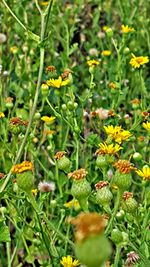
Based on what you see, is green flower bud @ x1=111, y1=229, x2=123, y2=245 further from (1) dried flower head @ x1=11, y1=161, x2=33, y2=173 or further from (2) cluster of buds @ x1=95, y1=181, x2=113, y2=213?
(1) dried flower head @ x1=11, y1=161, x2=33, y2=173

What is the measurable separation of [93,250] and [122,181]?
48cm

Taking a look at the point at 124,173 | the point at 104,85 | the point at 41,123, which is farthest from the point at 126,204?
the point at 104,85

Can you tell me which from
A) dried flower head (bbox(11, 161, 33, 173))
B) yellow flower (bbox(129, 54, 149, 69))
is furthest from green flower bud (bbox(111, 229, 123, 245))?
yellow flower (bbox(129, 54, 149, 69))

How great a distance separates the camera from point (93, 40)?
2.66 m

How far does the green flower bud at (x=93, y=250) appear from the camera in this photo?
438mm

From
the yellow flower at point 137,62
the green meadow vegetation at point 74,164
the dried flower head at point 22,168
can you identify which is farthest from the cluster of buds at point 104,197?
the yellow flower at point 137,62

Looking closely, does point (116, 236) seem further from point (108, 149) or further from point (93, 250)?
point (93, 250)

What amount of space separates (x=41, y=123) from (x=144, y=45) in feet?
2.73

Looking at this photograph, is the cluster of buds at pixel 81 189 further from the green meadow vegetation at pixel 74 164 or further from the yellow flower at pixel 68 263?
the yellow flower at pixel 68 263

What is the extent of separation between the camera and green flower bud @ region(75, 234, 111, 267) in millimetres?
438

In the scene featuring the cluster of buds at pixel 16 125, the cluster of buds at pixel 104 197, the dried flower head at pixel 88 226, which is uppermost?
the dried flower head at pixel 88 226

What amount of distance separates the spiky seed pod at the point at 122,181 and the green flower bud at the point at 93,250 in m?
0.46

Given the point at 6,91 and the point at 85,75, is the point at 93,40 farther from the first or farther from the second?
the point at 6,91

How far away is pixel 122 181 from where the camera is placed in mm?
917
